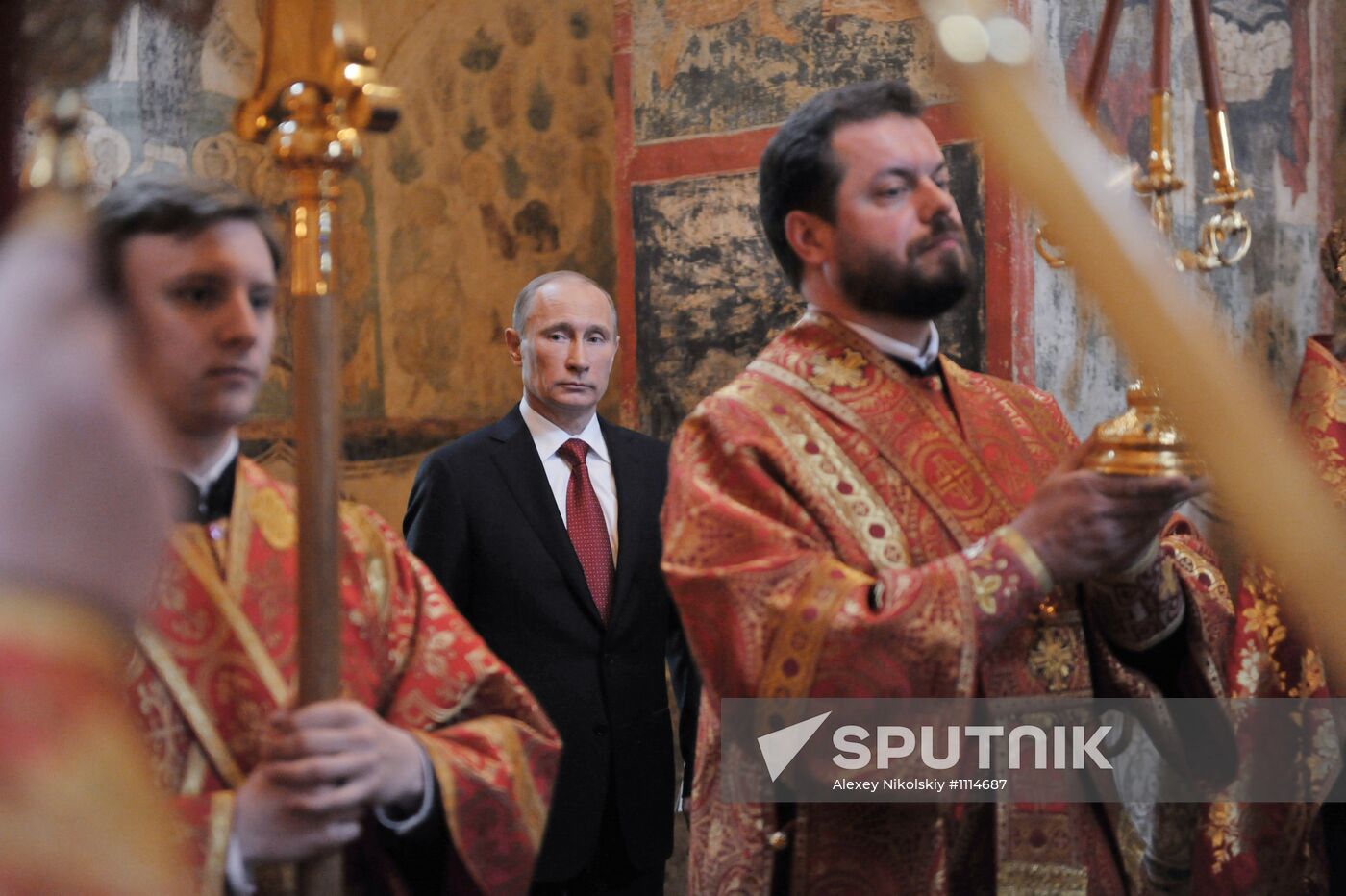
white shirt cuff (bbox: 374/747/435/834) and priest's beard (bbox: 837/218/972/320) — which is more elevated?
priest's beard (bbox: 837/218/972/320)

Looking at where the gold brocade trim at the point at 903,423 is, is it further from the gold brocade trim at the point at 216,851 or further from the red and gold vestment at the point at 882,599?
the gold brocade trim at the point at 216,851

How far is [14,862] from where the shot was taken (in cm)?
61

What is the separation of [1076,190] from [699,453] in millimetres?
1654

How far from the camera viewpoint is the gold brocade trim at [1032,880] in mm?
2119

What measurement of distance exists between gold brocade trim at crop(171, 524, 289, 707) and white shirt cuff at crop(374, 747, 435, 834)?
7.7 inches

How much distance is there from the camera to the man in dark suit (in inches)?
138

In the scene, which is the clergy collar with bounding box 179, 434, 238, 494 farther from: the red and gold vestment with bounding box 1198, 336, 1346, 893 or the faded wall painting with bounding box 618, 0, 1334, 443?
the faded wall painting with bounding box 618, 0, 1334, 443

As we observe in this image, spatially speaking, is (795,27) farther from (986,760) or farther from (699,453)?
(986,760)

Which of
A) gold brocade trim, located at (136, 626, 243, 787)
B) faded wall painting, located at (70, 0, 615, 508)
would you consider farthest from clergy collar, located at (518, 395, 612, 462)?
faded wall painting, located at (70, 0, 615, 508)

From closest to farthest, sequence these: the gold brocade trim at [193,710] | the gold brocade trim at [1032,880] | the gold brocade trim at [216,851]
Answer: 1. the gold brocade trim at [216,851]
2. the gold brocade trim at [193,710]
3. the gold brocade trim at [1032,880]

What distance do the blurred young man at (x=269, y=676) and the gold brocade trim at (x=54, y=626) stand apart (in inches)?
33.7

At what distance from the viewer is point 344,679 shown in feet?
6.07

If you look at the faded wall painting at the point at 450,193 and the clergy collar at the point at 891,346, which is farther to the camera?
the faded wall painting at the point at 450,193

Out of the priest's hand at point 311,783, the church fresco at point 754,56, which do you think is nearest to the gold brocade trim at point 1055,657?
the priest's hand at point 311,783
